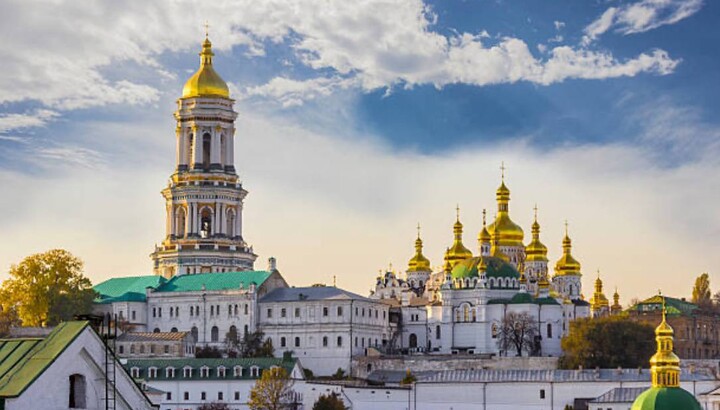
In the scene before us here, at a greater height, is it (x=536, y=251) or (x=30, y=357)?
(x=536, y=251)

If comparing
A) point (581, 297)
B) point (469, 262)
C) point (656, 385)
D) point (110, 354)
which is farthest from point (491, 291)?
point (110, 354)

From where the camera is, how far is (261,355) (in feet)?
369

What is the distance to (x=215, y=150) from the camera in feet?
441

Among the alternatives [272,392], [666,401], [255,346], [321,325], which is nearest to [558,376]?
[272,392]

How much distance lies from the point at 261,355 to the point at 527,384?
2738cm

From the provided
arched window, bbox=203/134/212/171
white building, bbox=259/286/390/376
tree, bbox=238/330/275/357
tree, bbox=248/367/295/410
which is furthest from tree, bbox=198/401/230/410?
arched window, bbox=203/134/212/171

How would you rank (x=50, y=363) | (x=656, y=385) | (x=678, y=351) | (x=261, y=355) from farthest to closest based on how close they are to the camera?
(x=678, y=351), (x=261, y=355), (x=656, y=385), (x=50, y=363)

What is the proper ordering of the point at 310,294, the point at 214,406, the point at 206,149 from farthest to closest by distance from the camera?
the point at 206,149 < the point at 310,294 < the point at 214,406

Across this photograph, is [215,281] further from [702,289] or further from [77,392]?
[77,392]

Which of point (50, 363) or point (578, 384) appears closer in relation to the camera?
point (50, 363)

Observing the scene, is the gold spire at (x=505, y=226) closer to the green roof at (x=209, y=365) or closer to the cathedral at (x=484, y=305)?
the cathedral at (x=484, y=305)

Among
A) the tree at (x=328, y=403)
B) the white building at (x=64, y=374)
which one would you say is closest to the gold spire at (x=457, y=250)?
the tree at (x=328, y=403)

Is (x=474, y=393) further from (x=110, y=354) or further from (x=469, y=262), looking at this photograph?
(x=110, y=354)

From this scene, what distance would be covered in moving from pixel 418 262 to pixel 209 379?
50.1 meters
